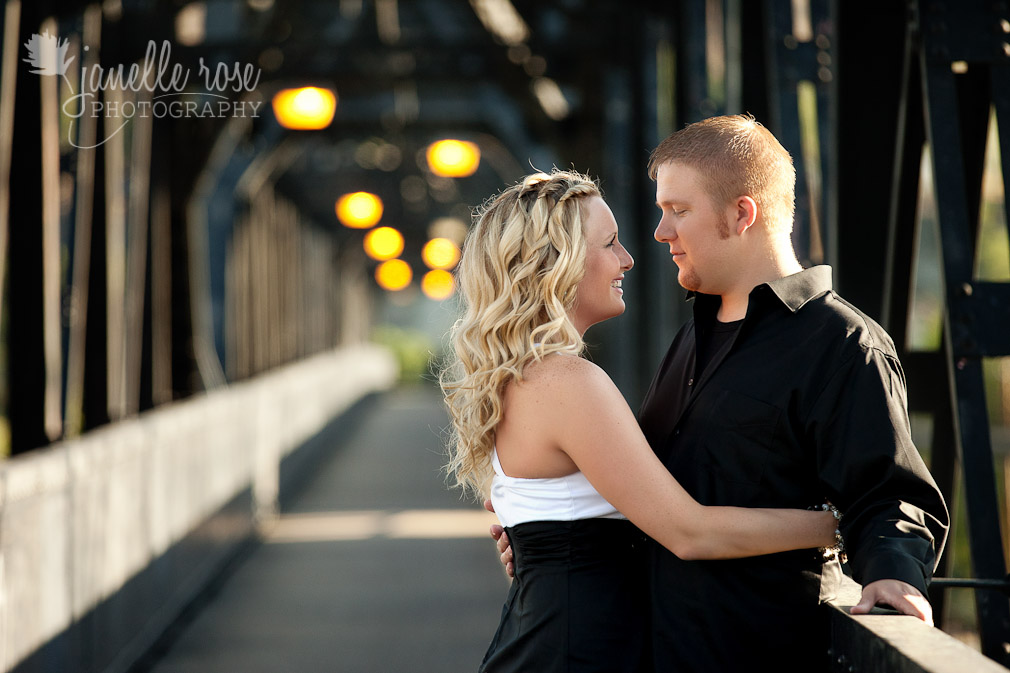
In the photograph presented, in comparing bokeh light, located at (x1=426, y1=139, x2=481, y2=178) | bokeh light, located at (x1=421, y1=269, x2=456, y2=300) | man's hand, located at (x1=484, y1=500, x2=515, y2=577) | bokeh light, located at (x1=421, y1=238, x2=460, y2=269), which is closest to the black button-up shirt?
man's hand, located at (x1=484, y1=500, x2=515, y2=577)

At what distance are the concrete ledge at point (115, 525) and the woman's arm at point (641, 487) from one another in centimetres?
258

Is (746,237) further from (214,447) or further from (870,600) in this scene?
(214,447)

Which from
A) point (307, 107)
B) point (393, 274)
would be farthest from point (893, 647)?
point (393, 274)

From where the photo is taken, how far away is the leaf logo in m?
7.07

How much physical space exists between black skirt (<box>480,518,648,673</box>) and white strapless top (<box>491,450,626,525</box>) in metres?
0.02

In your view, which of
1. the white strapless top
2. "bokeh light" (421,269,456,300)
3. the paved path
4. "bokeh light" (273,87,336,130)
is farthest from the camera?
"bokeh light" (421,269,456,300)

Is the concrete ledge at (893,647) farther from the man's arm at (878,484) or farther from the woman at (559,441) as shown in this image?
the woman at (559,441)

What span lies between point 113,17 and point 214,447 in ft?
10.4

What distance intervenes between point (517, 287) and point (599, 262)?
197mm

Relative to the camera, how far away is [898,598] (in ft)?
7.60

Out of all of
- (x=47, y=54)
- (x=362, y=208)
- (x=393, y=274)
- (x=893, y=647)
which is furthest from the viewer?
(x=393, y=274)

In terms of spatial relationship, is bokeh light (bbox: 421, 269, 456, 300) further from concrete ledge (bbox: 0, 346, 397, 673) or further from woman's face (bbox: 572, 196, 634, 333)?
woman's face (bbox: 572, 196, 634, 333)

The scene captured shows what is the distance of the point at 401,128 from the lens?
18203mm

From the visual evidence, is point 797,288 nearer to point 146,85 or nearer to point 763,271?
point 763,271
